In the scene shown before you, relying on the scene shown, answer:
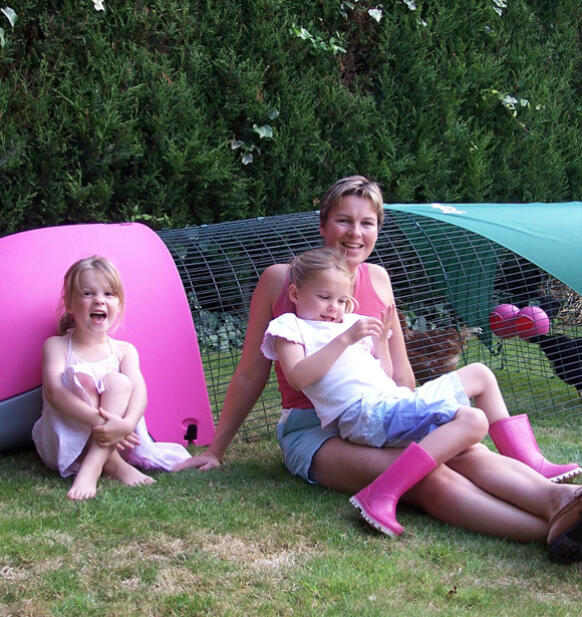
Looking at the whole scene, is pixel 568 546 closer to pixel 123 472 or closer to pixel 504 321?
pixel 123 472

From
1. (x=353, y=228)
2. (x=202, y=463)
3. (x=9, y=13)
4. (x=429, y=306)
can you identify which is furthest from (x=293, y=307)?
(x=9, y=13)

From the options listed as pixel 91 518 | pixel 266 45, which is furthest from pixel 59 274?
pixel 266 45

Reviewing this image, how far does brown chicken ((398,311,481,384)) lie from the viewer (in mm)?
3910

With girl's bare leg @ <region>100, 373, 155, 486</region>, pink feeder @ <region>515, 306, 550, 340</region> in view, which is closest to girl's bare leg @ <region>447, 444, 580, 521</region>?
girl's bare leg @ <region>100, 373, 155, 486</region>

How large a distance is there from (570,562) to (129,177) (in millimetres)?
3330

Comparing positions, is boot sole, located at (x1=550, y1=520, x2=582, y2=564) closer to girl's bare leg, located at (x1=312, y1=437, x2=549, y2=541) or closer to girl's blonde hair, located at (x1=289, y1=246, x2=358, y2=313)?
girl's bare leg, located at (x1=312, y1=437, x2=549, y2=541)

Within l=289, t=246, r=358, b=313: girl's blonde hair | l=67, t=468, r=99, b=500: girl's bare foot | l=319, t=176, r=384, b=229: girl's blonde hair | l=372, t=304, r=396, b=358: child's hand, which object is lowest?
l=67, t=468, r=99, b=500: girl's bare foot

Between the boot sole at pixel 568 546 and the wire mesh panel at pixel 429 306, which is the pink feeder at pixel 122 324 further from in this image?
the boot sole at pixel 568 546

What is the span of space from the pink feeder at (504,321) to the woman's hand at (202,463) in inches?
70.5

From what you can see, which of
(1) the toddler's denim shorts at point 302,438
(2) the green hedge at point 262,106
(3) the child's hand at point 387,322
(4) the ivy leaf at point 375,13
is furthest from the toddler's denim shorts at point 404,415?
(4) the ivy leaf at point 375,13

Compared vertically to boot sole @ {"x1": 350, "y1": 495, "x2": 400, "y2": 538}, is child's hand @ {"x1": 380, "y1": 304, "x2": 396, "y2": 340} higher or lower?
higher

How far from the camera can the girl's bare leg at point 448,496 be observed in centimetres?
210

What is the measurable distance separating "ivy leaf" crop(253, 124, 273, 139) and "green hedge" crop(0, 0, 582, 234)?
0.06 m

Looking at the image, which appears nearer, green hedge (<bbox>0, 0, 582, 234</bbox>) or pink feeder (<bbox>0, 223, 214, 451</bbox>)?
pink feeder (<bbox>0, 223, 214, 451</bbox>)
